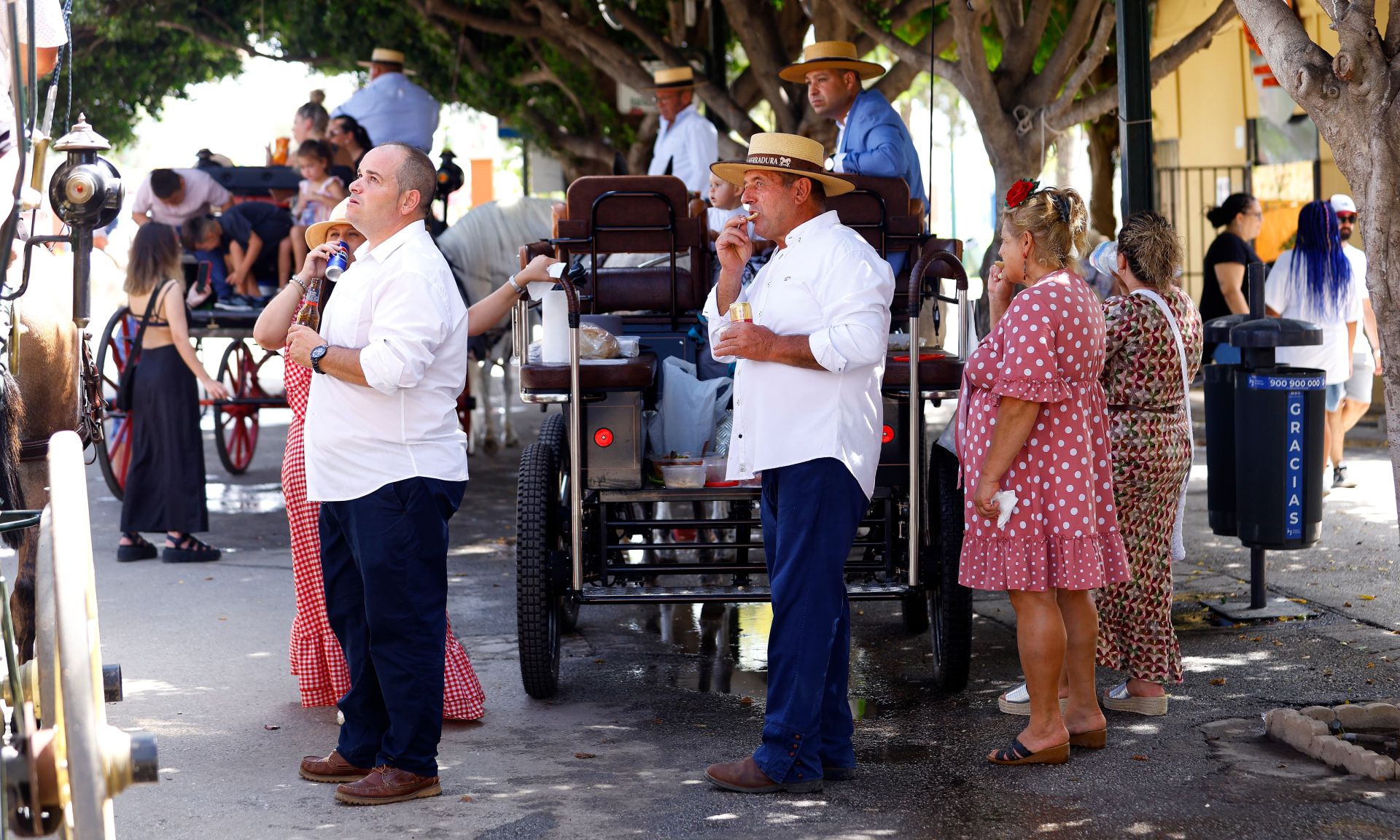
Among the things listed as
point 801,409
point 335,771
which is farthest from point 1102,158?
point 335,771

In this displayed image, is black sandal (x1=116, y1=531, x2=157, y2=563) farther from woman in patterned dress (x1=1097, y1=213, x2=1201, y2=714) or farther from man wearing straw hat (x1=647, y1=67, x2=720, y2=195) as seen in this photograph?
woman in patterned dress (x1=1097, y1=213, x2=1201, y2=714)

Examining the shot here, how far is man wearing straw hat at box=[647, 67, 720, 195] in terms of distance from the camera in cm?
1040

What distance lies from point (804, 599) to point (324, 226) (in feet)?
7.32

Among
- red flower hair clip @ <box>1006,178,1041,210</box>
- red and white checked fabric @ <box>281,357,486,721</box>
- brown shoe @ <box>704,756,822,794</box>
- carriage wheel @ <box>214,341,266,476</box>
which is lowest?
brown shoe @ <box>704,756,822,794</box>

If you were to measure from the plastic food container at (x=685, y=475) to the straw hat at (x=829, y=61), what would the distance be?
8.75ft

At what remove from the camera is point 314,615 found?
603 cm

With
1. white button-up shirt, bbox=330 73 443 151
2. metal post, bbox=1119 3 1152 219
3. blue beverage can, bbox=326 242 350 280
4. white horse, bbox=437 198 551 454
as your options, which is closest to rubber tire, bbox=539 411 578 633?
blue beverage can, bbox=326 242 350 280

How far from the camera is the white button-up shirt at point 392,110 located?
519 inches

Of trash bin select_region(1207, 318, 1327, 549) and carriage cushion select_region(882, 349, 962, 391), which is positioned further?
trash bin select_region(1207, 318, 1327, 549)

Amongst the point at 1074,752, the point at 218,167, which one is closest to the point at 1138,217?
the point at 1074,752

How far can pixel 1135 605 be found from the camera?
232 inches

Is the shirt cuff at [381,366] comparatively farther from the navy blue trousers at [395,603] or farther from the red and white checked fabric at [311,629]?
the red and white checked fabric at [311,629]

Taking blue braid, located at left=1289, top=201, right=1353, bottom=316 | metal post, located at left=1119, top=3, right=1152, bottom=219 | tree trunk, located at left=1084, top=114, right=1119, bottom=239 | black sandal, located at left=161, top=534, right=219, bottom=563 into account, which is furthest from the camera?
tree trunk, located at left=1084, top=114, right=1119, bottom=239

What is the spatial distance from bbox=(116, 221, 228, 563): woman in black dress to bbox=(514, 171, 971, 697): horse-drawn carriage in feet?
10.8
